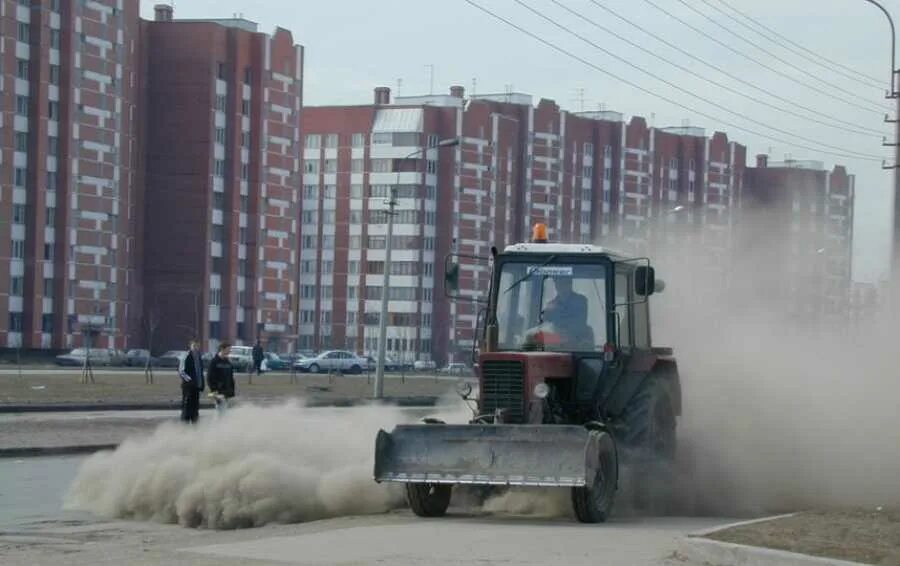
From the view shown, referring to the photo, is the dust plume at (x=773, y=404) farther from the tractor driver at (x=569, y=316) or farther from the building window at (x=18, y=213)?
the building window at (x=18, y=213)

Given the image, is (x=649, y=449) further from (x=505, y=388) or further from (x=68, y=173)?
(x=68, y=173)

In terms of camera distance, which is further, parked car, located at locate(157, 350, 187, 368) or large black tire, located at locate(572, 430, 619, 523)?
parked car, located at locate(157, 350, 187, 368)

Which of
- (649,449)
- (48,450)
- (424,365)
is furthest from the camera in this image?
(424,365)

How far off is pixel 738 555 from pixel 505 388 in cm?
430

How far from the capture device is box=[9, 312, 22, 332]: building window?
285 ft

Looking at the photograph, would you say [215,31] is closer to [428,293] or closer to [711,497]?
[428,293]

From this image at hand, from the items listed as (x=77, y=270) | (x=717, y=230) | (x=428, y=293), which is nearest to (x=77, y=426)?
(x=717, y=230)

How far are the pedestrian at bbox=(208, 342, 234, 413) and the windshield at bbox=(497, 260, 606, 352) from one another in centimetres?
1132

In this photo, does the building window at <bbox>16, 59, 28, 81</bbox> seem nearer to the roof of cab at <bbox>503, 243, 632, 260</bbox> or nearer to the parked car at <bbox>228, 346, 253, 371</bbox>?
the parked car at <bbox>228, 346, 253, 371</bbox>

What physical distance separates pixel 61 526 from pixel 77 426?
1658 cm

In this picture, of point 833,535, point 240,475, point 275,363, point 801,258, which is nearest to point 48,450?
point 240,475

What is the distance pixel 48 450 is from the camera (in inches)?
1012

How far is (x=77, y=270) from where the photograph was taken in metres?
92.2

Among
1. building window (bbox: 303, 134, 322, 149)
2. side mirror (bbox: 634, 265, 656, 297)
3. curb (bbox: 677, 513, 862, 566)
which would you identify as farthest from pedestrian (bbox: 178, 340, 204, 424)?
building window (bbox: 303, 134, 322, 149)
